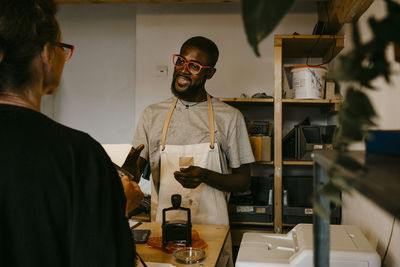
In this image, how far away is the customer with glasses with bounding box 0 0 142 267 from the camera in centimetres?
77

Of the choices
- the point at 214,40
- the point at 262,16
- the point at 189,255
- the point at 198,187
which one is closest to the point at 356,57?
the point at 262,16

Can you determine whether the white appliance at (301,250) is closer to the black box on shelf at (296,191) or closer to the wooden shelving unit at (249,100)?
the black box on shelf at (296,191)

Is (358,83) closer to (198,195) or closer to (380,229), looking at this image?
Answer: (380,229)

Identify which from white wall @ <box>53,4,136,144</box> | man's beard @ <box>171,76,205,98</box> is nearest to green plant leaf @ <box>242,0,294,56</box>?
man's beard @ <box>171,76,205,98</box>

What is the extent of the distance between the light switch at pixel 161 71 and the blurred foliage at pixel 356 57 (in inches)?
121

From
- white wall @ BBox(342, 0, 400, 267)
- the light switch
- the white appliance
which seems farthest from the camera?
the light switch

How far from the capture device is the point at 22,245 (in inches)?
31.1

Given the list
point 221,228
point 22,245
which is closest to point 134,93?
point 221,228

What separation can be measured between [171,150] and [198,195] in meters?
0.32

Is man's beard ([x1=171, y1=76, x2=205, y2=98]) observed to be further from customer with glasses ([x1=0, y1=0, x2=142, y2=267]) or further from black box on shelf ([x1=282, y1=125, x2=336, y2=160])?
customer with glasses ([x1=0, y1=0, x2=142, y2=267])

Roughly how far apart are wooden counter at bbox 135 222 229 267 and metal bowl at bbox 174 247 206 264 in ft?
0.07

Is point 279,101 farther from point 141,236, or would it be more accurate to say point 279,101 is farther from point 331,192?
point 331,192

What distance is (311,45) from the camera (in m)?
2.72

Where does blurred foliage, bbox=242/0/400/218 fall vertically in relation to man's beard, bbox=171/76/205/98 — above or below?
below
